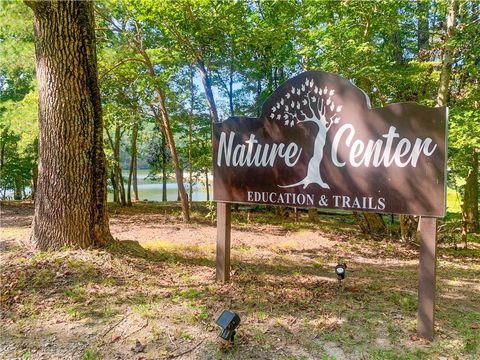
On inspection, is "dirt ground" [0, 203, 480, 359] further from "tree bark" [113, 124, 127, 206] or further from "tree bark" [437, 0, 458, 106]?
"tree bark" [113, 124, 127, 206]

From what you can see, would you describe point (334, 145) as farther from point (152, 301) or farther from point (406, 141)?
point (152, 301)

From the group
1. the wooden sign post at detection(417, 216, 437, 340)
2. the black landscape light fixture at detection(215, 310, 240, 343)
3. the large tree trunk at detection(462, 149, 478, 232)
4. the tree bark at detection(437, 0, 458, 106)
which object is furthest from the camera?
the large tree trunk at detection(462, 149, 478, 232)

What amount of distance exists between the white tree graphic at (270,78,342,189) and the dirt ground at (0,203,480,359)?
4.01ft

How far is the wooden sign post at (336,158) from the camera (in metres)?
2.73

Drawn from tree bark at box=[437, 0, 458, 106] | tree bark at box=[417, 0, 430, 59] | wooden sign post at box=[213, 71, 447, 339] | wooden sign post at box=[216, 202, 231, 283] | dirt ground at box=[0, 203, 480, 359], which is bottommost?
dirt ground at box=[0, 203, 480, 359]

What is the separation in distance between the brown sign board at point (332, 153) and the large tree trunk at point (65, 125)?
4.77ft

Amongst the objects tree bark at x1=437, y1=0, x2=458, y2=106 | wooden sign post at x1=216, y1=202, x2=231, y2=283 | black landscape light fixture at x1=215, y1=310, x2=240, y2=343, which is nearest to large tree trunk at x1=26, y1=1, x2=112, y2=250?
wooden sign post at x1=216, y1=202, x2=231, y2=283

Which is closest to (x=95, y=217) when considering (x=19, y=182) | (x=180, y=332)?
(x=180, y=332)

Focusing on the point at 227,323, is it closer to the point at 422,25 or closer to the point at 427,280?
the point at 427,280

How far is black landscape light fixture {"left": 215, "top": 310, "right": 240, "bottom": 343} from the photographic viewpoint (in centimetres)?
243

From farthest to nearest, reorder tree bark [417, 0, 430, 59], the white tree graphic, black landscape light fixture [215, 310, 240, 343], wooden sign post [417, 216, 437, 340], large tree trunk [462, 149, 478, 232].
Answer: large tree trunk [462, 149, 478, 232] < tree bark [417, 0, 430, 59] < the white tree graphic < wooden sign post [417, 216, 437, 340] < black landscape light fixture [215, 310, 240, 343]

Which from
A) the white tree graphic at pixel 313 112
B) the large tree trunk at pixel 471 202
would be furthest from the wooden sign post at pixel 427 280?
the large tree trunk at pixel 471 202

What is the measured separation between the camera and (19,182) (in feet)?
51.9

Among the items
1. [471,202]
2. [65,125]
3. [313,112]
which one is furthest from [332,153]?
[471,202]
